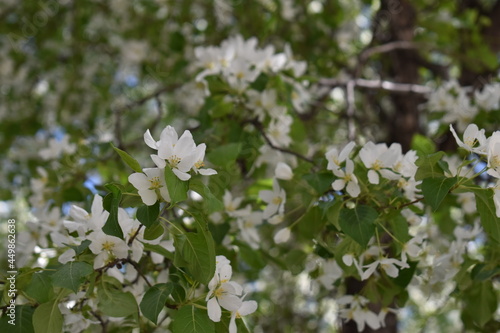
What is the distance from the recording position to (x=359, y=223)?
1190mm

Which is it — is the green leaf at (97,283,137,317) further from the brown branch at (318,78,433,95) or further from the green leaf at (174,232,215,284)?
the brown branch at (318,78,433,95)

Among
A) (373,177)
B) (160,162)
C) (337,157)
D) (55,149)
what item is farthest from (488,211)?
(55,149)

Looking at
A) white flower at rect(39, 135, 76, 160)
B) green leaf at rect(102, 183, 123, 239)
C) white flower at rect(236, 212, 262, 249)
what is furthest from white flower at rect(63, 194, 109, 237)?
white flower at rect(39, 135, 76, 160)

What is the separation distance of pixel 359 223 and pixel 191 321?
15.6 inches

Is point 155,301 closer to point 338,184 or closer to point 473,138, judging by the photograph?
point 338,184

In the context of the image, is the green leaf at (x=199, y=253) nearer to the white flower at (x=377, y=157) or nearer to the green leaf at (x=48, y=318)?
the green leaf at (x=48, y=318)

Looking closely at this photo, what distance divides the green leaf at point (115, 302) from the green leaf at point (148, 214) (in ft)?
0.64

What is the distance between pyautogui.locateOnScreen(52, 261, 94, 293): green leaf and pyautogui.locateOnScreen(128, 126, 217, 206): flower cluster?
0.18m

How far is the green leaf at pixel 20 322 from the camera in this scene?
1.10 m

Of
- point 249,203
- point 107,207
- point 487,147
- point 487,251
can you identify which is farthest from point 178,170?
point 487,251

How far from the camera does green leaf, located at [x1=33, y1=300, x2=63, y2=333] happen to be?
3.49 feet

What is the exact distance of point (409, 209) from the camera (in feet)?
4.60

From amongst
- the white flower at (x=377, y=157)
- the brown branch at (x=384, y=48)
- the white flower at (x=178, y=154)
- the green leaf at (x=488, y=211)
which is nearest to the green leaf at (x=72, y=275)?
the white flower at (x=178, y=154)

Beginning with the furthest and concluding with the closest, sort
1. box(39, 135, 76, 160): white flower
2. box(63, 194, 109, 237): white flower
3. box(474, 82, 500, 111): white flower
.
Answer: box(39, 135, 76, 160): white flower
box(474, 82, 500, 111): white flower
box(63, 194, 109, 237): white flower
